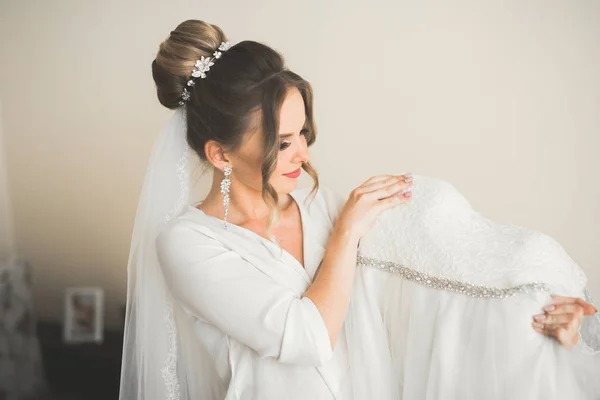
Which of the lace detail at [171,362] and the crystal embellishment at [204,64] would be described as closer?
the crystal embellishment at [204,64]

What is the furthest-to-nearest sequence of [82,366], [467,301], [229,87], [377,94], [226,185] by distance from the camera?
[82,366] → [377,94] → [226,185] → [229,87] → [467,301]

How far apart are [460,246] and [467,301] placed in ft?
0.39

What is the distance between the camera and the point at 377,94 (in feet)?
7.30

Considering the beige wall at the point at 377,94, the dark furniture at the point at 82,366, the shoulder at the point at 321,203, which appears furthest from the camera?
the dark furniture at the point at 82,366

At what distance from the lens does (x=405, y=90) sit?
2.22 meters

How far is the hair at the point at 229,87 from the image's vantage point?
1.42 meters

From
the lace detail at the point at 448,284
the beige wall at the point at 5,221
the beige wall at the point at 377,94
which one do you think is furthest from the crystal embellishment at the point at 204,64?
the beige wall at the point at 5,221

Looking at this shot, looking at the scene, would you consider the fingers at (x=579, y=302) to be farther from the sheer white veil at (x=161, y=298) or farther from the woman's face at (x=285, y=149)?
the sheer white veil at (x=161, y=298)

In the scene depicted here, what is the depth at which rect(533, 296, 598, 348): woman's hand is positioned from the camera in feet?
3.85

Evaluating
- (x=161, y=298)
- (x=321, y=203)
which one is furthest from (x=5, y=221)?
(x=321, y=203)

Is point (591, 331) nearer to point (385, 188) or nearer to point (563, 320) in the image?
point (563, 320)

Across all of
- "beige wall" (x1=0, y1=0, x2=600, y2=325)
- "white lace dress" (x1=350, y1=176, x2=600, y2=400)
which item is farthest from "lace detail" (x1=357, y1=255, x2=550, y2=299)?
"beige wall" (x1=0, y1=0, x2=600, y2=325)

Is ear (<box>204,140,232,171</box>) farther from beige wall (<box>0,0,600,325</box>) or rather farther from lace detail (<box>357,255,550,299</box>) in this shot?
beige wall (<box>0,0,600,325</box>)

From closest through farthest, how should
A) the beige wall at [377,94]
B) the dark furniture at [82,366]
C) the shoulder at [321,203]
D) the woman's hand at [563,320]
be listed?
the woman's hand at [563,320], the shoulder at [321,203], the beige wall at [377,94], the dark furniture at [82,366]
